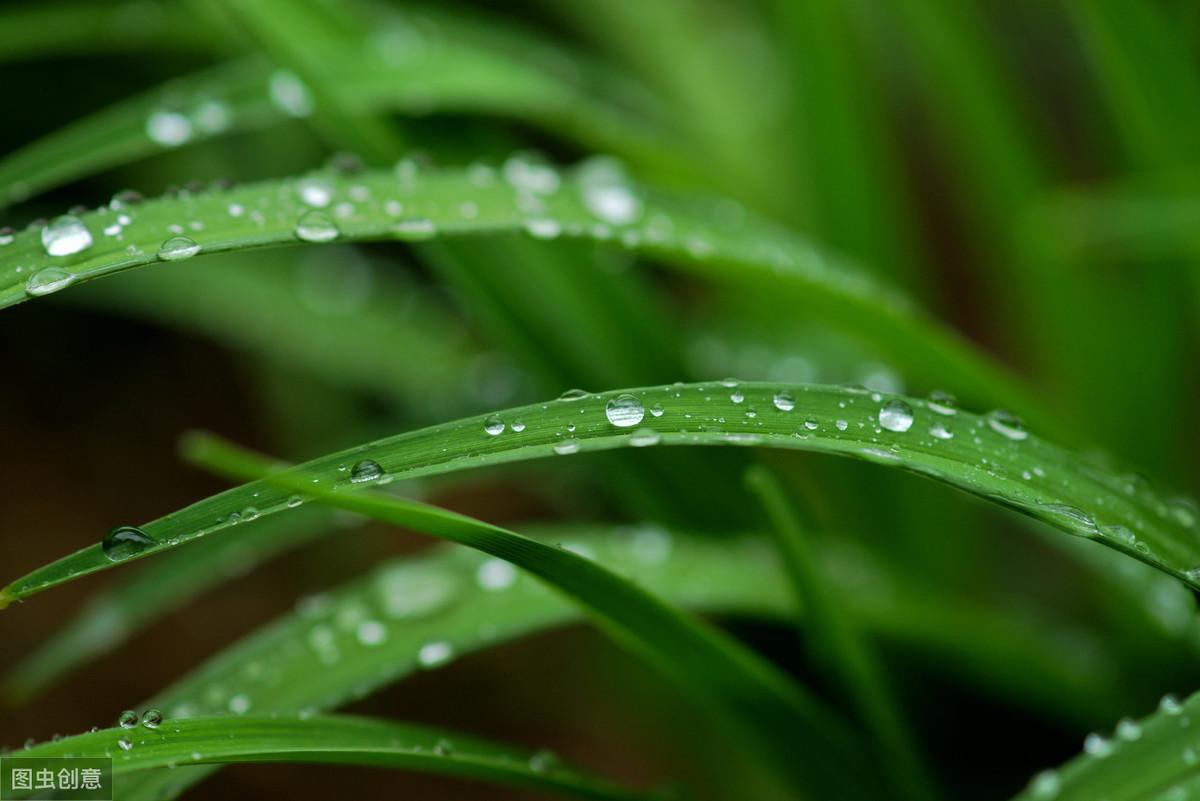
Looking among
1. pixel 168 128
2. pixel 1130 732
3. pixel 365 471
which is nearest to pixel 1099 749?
pixel 1130 732

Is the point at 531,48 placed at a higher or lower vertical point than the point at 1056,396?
higher

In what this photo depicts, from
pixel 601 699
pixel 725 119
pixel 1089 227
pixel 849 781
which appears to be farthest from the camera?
pixel 725 119

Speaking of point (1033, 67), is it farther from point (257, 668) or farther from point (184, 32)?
point (257, 668)

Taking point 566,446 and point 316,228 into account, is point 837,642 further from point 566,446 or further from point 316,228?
point 316,228

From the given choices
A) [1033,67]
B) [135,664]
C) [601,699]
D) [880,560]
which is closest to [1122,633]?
[880,560]

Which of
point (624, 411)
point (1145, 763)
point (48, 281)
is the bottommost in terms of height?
point (1145, 763)

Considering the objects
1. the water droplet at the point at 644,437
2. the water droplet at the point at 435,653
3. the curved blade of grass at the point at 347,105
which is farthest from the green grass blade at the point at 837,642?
the curved blade of grass at the point at 347,105

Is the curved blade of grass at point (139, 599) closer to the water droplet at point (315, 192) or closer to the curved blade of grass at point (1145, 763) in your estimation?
the water droplet at point (315, 192)
